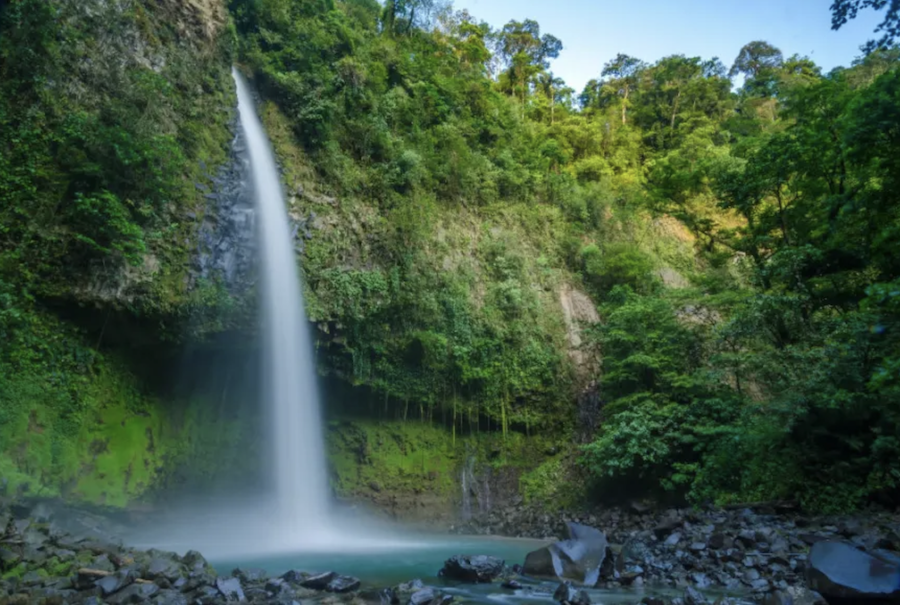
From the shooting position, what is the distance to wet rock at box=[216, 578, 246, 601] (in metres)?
5.80

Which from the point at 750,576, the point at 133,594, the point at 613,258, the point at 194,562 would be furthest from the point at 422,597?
the point at 613,258

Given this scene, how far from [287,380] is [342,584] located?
7.40 metres

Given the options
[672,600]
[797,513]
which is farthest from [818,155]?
[672,600]

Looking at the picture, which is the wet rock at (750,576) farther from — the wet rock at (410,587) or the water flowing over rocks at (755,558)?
the wet rock at (410,587)

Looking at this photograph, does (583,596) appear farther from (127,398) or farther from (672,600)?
(127,398)

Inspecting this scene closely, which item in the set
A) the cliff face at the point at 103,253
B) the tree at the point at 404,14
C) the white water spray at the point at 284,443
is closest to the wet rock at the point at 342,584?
the white water spray at the point at 284,443

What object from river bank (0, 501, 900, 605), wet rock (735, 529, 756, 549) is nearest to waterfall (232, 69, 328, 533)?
river bank (0, 501, 900, 605)

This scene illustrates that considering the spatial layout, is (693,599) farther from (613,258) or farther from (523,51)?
(523,51)

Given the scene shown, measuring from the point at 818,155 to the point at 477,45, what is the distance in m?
18.9

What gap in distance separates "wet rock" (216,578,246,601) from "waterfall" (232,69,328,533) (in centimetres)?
692

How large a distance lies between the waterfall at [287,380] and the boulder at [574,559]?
7245 mm

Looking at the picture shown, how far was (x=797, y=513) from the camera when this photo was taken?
30.0 feet

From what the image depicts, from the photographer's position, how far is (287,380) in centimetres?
1335

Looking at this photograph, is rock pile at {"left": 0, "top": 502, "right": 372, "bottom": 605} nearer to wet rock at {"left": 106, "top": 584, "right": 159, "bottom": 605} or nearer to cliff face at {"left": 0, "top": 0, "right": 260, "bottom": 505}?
wet rock at {"left": 106, "top": 584, "right": 159, "bottom": 605}
